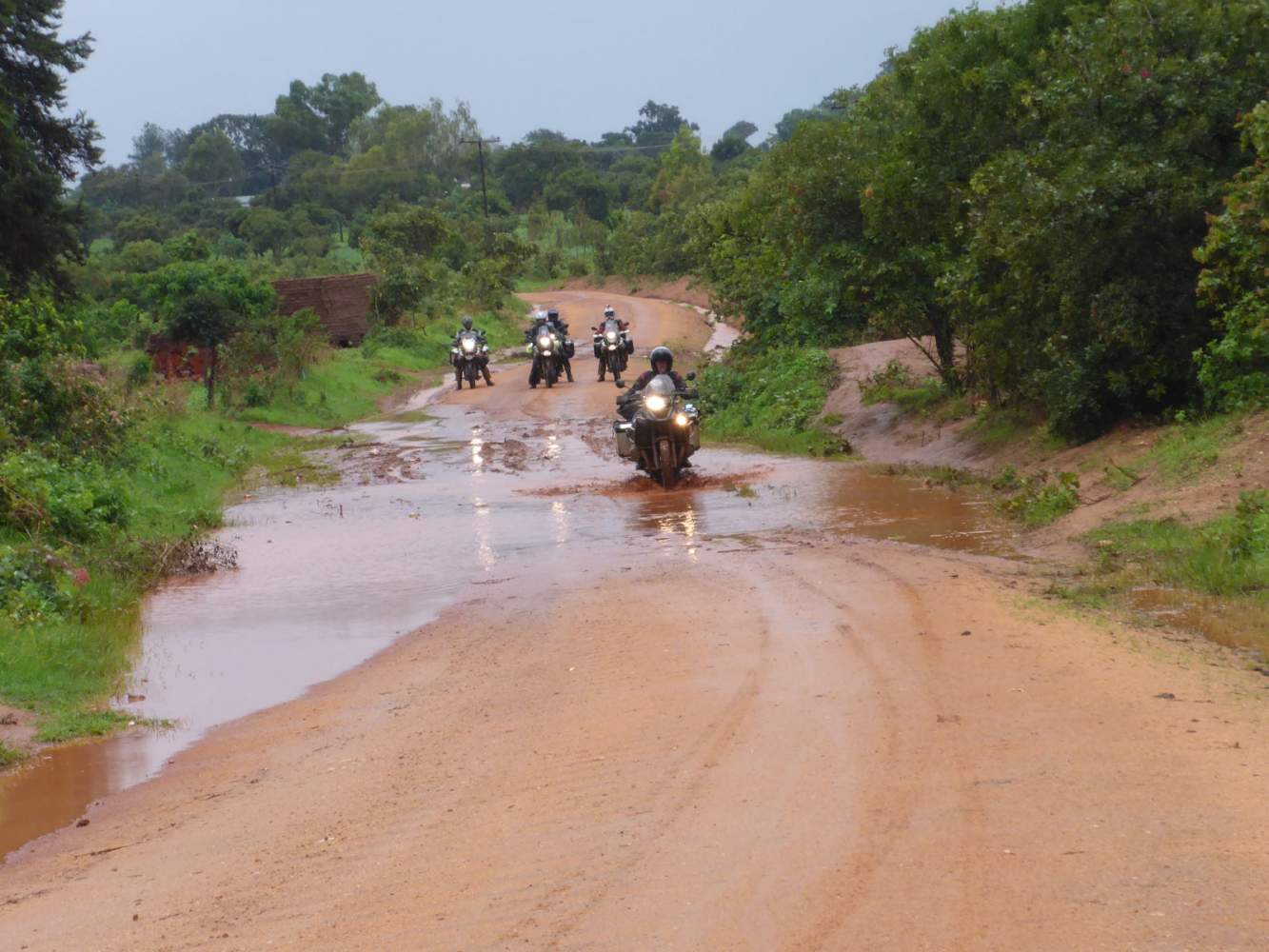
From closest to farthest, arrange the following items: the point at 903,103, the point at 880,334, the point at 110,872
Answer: the point at 110,872 → the point at 903,103 → the point at 880,334

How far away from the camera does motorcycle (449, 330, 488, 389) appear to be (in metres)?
34.5

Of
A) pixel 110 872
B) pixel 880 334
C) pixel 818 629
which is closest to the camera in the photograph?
pixel 110 872

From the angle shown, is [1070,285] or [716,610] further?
[1070,285]

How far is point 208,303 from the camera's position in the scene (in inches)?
1201

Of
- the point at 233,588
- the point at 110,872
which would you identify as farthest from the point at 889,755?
the point at 233,588

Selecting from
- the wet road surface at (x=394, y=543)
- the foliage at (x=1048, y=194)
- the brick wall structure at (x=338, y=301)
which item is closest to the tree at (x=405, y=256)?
the brick wall structure at (x=338, y=301)

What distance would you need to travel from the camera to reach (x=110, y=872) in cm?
559

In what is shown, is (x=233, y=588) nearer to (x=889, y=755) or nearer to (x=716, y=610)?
(x=716, y=610)

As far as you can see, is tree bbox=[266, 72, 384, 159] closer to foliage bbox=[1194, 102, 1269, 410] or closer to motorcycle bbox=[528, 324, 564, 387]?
motorcycle bbox=[528, 324, 564, 387]

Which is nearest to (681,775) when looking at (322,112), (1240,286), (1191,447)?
(1191,447)

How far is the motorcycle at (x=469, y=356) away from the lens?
34.5 m

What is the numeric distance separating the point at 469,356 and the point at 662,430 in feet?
61.1

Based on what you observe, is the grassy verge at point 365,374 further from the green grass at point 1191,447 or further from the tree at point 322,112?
the tree at point 322,112

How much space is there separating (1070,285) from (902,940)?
37.1 feet
